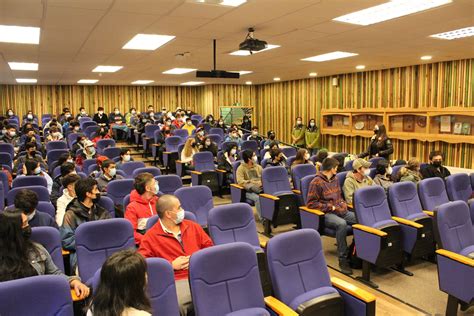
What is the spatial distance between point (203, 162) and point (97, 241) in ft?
15.6

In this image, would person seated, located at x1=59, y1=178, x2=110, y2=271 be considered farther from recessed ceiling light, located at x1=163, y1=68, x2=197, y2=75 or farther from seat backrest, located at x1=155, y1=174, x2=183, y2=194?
recessed ceiling light, located at x1=163, y1=68, x2=197, y2=75

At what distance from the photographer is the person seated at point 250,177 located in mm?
6287

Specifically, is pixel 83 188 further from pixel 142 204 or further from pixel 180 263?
pixel 180 263

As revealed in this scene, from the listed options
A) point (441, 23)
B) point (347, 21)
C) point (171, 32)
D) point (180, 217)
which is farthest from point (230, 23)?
point (180, 217)

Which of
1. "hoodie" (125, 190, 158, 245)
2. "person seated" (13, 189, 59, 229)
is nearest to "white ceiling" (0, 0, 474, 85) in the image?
"hoodie" (125, 190, 158, 245)

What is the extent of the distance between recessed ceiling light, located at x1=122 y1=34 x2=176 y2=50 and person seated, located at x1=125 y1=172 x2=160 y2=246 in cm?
353

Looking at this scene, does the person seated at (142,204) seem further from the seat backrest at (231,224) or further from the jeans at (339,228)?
the jeans at (339,228)

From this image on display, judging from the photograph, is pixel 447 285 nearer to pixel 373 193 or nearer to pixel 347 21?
pixel 373 193

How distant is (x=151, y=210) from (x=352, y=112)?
34.9 feet

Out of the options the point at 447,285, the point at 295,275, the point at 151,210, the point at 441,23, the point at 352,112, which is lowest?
the point at 447,285

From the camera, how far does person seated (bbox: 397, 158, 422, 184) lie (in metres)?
5.93

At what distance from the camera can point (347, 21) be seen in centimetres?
578

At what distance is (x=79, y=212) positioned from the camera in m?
3.61

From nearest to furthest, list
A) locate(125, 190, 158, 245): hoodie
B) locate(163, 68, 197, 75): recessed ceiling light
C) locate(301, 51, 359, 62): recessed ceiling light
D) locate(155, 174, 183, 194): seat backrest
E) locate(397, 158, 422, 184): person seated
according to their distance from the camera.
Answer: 1. locate(125, 190, 158, 245): hoodie
2. locate(155, 174, 183, 194): seat backrest
3. locate(397, 158, 422, 184): person seated
4. locate(301, 51, 359, 62): recessed ceiling light
5. locate(163, 68, 197, 75): recessed ceiling light
